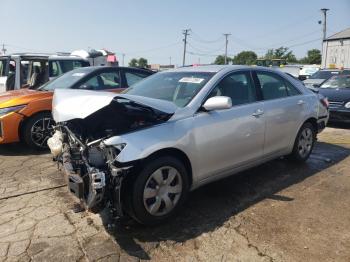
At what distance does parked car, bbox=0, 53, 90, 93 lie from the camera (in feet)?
30.6

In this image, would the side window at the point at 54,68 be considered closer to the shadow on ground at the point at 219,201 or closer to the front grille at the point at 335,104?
the shadow on ground at the point at 219,201

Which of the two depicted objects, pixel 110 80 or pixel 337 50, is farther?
pixel 337 50

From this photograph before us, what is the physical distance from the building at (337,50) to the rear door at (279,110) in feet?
141

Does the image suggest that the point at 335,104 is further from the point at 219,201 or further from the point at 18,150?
the point at 18,150

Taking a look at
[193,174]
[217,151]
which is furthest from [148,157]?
[217,151]

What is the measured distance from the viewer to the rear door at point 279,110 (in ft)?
15.7

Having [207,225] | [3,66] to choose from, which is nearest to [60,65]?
[3,66]

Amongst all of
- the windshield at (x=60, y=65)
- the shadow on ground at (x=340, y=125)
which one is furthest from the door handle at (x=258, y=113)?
the windshield at (x=60, y=65)

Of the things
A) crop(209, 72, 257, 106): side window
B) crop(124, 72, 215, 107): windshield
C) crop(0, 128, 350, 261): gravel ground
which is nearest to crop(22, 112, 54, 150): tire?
crop(0, 128, 350, 261): gravel ground

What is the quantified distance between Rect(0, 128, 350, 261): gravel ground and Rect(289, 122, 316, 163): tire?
1.31ft

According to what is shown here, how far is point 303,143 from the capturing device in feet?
18.5

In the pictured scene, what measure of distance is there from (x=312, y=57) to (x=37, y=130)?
8389 cm

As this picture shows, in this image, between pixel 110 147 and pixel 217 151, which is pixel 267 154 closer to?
pixel 217 151

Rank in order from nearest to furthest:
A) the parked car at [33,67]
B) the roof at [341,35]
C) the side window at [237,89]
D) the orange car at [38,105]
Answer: the side window at [237,89], the orange car at [38,105], the parked car at [33,67], the roof at [341,35]
